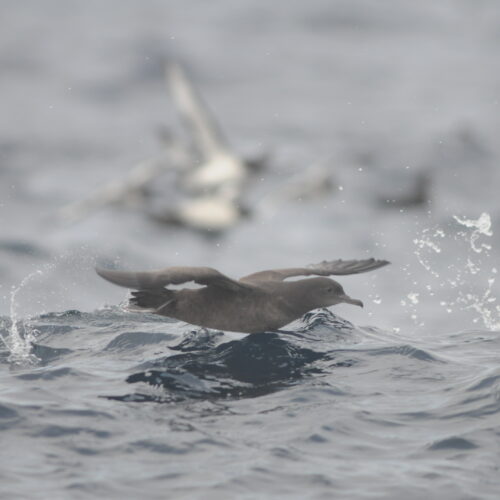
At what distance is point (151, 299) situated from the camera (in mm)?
9258

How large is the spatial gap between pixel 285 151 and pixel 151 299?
6.85 meters

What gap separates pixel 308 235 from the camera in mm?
13711

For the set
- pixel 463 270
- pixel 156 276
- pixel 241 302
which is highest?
pixel 463 270

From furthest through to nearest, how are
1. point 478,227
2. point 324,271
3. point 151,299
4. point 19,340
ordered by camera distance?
point 478,227
point 324,271
point 19,340
point 151,299

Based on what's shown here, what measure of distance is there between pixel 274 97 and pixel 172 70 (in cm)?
332

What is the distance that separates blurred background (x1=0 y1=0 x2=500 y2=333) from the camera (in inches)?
506

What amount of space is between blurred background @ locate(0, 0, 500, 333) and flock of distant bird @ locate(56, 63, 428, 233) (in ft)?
0.40

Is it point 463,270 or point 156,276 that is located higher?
point 463,270

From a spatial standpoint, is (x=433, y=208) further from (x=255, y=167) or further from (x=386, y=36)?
(x=386, y=36)

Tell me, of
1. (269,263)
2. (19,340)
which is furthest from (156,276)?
(269,263)

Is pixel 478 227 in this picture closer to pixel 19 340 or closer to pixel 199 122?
pixel 199 122

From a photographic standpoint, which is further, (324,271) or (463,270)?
(463,270)

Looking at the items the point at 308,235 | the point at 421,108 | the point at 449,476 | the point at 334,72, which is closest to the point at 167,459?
the point at 449,476

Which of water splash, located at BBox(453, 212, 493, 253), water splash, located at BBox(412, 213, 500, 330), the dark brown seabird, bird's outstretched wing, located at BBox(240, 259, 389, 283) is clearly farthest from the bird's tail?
water splash, located at BBox(453, 212, 493, 253)
